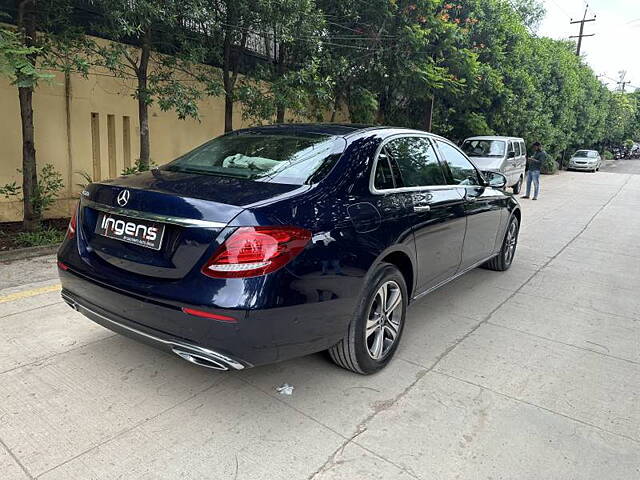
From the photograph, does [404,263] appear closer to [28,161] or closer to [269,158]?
[269,158]

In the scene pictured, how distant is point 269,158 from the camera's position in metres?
3.22

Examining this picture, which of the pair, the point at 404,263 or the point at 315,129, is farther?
the point at 315,129

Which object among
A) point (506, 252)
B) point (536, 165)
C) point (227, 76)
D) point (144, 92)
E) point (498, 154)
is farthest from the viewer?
point (498, 154)

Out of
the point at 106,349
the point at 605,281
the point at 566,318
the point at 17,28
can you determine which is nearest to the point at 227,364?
the point at 106,349

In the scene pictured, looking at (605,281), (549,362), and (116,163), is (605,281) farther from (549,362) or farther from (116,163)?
(116,163)

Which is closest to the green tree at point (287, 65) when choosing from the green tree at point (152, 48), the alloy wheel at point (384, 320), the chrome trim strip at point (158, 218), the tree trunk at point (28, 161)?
the green tree at point (152, 48)

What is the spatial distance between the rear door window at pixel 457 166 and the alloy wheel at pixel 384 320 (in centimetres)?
149

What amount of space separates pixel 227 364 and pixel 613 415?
2.35 metres

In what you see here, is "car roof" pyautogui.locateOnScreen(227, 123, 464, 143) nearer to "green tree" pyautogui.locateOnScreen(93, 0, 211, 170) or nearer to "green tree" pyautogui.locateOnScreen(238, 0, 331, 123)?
"green tree" pyautogui.locateOnScreen(93, 0, 211, 170)

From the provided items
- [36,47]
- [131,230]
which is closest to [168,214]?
[131,230]

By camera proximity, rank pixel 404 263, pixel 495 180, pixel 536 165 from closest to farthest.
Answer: pixel 404 263 → pixel 495 180 → pixel 536 165

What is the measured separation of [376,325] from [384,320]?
3.9 inches

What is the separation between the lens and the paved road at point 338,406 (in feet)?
7.84

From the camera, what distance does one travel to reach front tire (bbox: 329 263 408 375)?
9.86 feet
